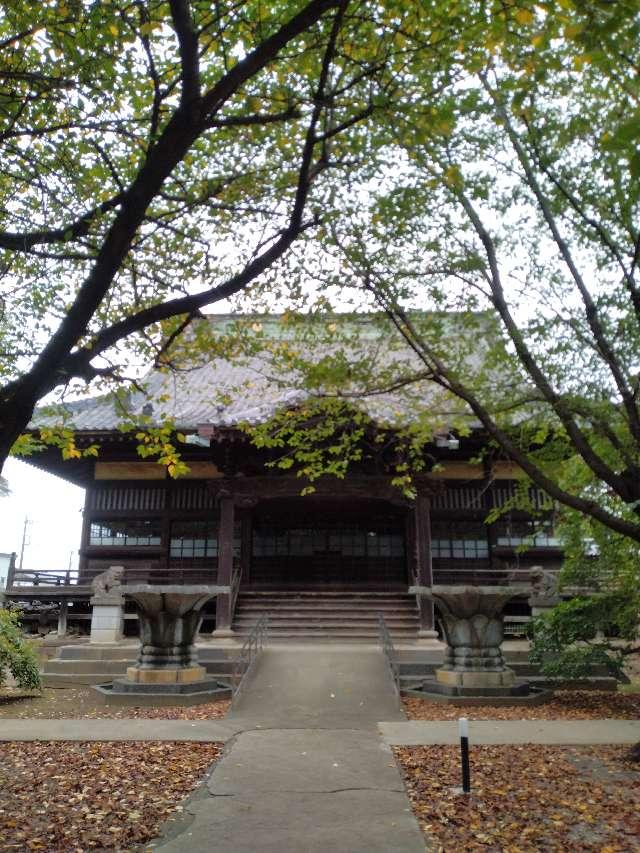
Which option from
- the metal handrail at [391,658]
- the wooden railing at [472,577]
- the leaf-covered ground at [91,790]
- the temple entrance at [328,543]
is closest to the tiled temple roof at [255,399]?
the temple entrance at [328,543]

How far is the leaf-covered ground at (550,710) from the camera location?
9602 mm

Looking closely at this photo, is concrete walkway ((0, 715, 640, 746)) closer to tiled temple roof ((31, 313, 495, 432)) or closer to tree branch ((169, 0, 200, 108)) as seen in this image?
tiled temple roof ((31, 313, 495, 432))

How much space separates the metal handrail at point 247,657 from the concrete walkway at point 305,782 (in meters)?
0.22

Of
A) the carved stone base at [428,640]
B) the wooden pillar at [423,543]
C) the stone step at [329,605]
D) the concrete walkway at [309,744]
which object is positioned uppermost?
the wooden pillar at [423,543]

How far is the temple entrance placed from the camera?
1850cm

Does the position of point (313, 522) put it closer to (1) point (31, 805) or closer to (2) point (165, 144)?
(1) point (31, 805)

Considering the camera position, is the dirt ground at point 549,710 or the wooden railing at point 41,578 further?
the wooden railing at point 41,578

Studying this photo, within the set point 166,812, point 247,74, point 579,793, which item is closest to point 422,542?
point 579,793

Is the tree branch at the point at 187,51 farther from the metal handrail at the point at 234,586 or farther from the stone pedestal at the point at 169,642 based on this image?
the metal handrail at the point at 234,586

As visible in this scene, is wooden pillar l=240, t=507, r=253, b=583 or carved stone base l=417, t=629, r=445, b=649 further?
wooden pillar l=240, t=507, r=253, b=583

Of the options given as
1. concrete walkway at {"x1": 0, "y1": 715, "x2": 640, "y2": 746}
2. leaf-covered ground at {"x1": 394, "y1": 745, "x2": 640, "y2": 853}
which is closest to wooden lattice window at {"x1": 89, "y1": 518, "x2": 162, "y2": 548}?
concrete walkway at {"x1": 0, "y1": 715, "x2": 640, "y2": 746}

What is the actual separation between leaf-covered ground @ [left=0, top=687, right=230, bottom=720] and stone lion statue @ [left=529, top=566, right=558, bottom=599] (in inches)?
282

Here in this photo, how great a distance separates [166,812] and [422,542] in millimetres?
11239

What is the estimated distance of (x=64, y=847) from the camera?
4.61m
